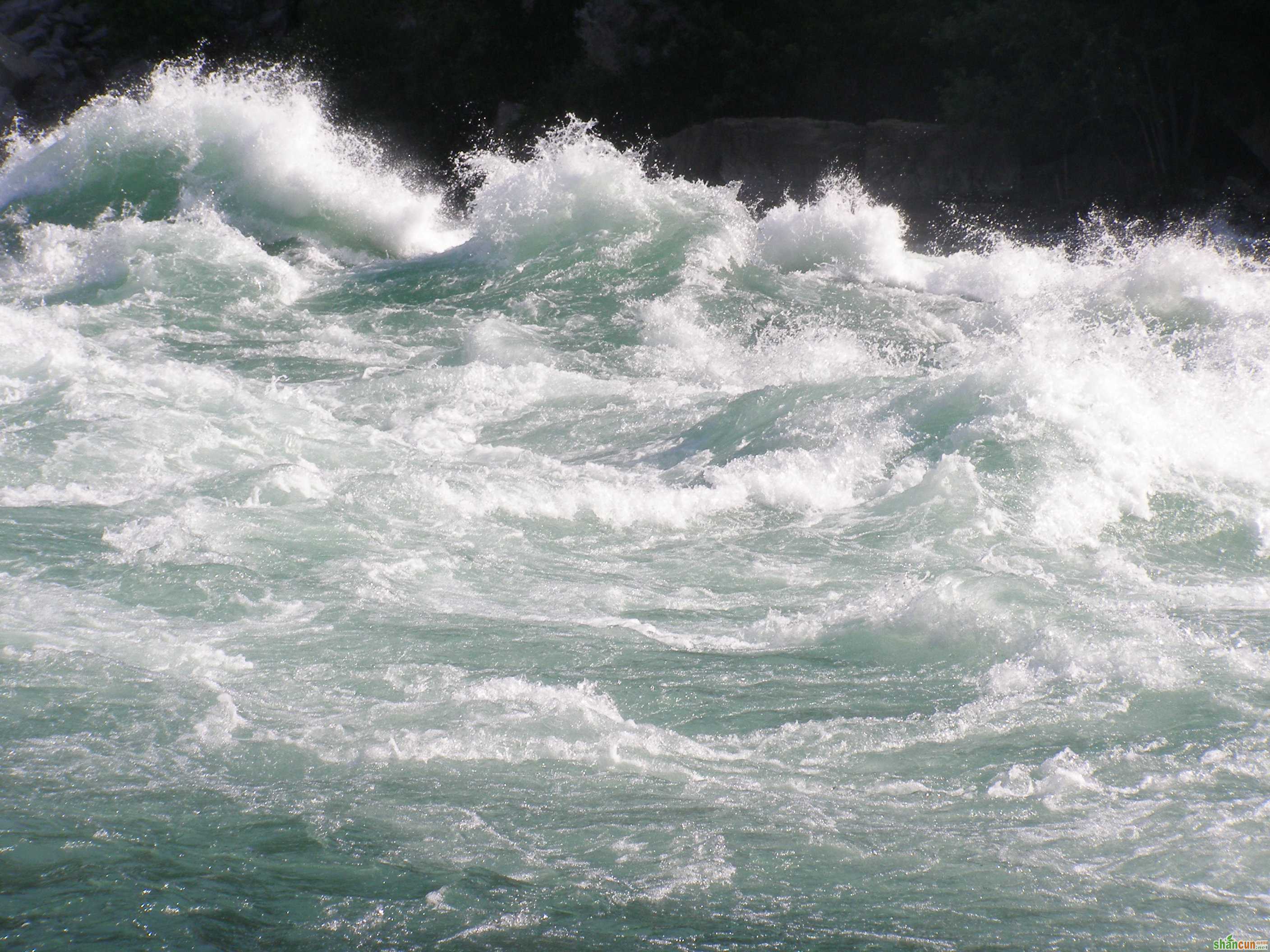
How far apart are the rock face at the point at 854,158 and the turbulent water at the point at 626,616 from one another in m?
10.00

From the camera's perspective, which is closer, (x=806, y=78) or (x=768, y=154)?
(x=768, y=154)

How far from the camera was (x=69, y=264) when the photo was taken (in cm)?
1212

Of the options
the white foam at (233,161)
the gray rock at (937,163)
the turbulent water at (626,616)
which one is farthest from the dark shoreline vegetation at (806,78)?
the white foam at (233,161)

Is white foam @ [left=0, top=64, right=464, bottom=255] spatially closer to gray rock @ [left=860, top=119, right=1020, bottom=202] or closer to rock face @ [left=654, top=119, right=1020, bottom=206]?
rock face @ [left=654, top=119, right=1020, bottom=206]

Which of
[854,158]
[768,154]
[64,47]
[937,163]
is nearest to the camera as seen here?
[937,163]

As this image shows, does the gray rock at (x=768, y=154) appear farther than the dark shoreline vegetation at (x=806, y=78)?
Yes

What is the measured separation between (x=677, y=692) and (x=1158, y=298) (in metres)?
9.16

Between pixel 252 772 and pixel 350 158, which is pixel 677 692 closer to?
pixel 252 772

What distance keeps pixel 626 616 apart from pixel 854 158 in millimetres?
18931

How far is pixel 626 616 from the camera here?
212 inches

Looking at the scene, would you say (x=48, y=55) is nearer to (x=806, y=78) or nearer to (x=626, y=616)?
(x=806, y=78)

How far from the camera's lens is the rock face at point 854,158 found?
21.6 metres

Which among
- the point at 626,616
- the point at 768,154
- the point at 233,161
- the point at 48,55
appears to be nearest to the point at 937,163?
the point at 768,154

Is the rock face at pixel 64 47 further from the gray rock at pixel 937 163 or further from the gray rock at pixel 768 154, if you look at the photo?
the gray rock at pixel 937 163
